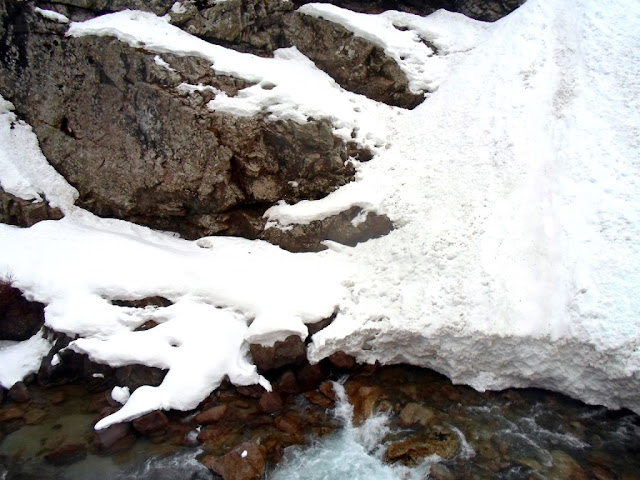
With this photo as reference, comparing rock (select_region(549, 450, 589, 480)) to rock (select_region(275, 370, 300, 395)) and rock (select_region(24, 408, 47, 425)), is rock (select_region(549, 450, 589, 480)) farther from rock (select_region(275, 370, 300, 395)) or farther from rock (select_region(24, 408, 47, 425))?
rock (select_region(24, 408, 47, 425))

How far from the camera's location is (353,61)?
13.9 metres

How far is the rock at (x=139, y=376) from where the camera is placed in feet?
28.2

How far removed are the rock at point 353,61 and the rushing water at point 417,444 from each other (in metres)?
9.57

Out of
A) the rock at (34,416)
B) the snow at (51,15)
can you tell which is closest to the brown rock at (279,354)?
the rock at (34,416)

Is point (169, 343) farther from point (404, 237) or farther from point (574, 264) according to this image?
point (574, 264)

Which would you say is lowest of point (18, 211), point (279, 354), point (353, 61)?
point (279, 354)

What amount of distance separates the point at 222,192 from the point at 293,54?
5.83 meters

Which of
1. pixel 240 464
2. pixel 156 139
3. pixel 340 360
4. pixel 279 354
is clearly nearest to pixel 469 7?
pixel 156 139

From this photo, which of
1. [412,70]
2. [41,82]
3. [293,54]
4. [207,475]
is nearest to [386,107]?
[412,70]

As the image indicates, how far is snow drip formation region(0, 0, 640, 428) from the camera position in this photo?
8.25 meters

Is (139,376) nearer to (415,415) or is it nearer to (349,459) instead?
(349,459)

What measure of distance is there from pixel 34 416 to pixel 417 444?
24.5ft

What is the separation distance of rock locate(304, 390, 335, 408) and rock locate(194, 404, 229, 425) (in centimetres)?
174

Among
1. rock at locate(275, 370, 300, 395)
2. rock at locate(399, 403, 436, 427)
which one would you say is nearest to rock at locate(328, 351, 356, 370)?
rock at locate(275, 370, 300, 395)
